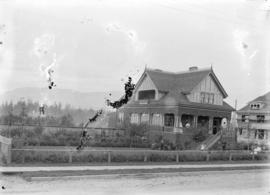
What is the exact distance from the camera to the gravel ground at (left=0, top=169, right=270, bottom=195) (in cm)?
1174

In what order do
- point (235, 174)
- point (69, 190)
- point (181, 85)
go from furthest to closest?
point (181, 85)
point (235, 174)
point (69, 190)

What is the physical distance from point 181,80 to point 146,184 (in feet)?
57.3

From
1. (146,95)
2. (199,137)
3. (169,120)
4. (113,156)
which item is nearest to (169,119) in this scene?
(169,120)

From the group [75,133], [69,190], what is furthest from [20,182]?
[75,133]

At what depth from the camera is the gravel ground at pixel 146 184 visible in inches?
462

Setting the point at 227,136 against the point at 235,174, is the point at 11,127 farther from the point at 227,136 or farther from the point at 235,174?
the point at 227,136

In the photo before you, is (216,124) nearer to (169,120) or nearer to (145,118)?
(169,120)

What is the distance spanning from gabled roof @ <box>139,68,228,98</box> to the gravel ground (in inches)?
491

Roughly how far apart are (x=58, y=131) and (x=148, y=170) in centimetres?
936

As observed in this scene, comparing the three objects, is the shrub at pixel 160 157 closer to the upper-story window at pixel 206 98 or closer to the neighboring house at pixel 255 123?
the neighboring house at pixel 255 123

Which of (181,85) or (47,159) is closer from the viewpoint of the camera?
(47,159)

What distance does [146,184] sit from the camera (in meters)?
13.6

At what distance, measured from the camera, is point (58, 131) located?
23.7m

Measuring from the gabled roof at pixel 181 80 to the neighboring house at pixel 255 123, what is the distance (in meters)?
3.17
